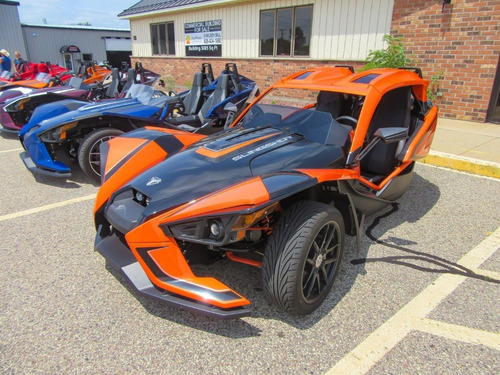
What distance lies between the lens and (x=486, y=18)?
7082mm

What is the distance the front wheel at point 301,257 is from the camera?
2.15 m

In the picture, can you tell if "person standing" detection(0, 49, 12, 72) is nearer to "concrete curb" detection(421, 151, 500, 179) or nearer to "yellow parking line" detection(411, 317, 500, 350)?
"concrete curb" detection(421, 151, 500, 179)

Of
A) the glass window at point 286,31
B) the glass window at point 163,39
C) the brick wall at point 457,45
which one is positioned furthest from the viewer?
the glass window at point 163,39

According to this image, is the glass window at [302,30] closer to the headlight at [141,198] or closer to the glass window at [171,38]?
the glass window at [171,38]

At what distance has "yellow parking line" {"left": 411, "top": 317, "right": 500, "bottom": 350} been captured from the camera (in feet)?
7.16

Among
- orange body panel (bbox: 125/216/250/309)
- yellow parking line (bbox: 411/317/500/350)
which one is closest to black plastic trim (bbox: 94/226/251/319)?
orange body panel (bbox: 125/216/250/309)

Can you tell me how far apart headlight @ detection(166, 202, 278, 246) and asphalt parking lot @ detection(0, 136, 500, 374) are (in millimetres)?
619

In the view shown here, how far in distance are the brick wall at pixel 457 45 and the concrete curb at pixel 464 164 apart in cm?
302

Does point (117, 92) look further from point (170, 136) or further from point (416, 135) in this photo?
point (416, 135)

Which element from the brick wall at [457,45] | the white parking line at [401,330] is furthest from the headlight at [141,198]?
the brick wall at [457,45]

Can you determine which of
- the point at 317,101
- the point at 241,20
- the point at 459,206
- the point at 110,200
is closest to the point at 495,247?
the point at 459,206

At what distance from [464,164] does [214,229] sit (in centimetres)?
458

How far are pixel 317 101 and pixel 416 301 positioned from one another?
7.25 ft

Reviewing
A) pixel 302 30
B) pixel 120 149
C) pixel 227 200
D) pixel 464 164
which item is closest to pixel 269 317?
pixel 227 200
